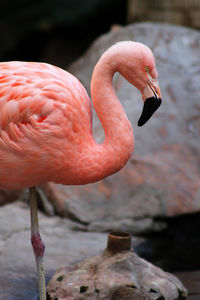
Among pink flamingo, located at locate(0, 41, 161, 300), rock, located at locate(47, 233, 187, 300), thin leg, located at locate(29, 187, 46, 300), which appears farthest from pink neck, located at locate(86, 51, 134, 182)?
rock, located at locate(47, 233, 187, 300)

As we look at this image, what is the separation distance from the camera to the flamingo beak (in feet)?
9.34

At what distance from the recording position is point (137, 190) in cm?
445

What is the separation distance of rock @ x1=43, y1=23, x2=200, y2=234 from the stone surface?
88cm

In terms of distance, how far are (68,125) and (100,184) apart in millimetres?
1724

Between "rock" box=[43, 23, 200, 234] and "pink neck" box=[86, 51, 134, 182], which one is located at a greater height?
"pink neck" box=[86, 51, 134, 182]

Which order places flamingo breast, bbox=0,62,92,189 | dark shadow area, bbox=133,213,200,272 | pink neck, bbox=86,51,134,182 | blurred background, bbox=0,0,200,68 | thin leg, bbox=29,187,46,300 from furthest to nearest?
blurred background, bbox=0,0,200,68, dark shadow area, bbox=133,213,200,272, thin leg, bbox=29,187,46,300, pink neck, bbox=86,51,134,182, flamingo breast, bbox=0,62,92,189

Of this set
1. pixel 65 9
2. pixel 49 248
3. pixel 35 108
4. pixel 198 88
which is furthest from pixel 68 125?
pixel 65 9

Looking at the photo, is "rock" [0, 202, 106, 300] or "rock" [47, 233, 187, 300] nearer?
"rock" [47, 233, 187, 300]

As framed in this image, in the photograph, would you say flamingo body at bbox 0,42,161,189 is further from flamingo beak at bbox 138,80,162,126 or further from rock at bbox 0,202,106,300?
rock at bbox 0,202,106,300

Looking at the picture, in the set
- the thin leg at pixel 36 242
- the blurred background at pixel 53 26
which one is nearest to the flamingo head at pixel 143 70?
the thin leg at pixel 36 242

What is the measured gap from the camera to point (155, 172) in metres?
4.52

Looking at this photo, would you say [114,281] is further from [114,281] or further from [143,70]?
[143,70]

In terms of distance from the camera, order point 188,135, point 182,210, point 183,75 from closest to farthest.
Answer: point 182,210 → point 188,135 → point 183,75

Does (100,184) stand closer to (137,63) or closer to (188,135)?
(188,135)
